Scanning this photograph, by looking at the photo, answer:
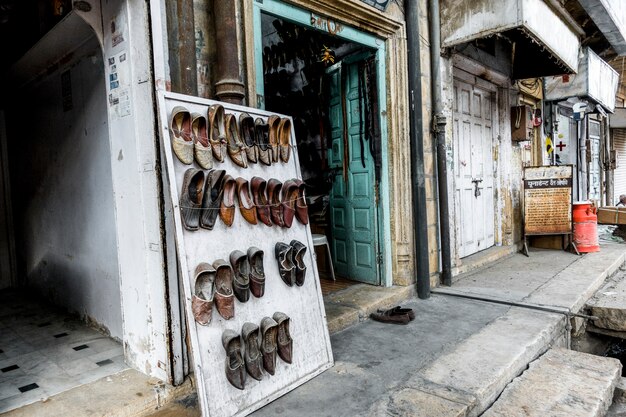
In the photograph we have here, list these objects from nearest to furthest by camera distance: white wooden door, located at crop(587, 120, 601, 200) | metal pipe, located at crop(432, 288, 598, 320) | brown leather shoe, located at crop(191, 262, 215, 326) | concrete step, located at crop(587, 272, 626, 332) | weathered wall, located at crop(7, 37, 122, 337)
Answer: brown leather shoe, located at crop(191, 262, 215, 326)
weathered wall, located at crop(7, 37, 122, 337)
metal pipe, located at crop(432, 288, 598, 320)
concrete step, located at crop(587, 272, 626, 332)
white wooden door, located at crop(587, 120, 601, 200)

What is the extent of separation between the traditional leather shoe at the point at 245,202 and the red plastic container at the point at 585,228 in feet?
19.9

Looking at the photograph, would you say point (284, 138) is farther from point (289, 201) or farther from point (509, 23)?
point (509, 23)

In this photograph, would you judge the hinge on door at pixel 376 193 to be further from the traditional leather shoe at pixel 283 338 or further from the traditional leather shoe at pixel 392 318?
the traditional leather shoe at pixel 283 338

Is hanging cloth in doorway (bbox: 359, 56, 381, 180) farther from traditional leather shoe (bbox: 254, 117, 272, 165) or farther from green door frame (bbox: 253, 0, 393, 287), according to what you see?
traditional leather shoe (bbox: 254, 117, 272, 165)

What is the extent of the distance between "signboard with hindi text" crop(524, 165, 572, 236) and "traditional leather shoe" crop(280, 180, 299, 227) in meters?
5.34

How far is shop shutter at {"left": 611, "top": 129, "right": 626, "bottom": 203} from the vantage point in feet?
46.5

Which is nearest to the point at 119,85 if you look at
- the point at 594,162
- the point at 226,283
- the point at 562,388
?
the point at 226,283

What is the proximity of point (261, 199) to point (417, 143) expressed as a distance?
2445 mm

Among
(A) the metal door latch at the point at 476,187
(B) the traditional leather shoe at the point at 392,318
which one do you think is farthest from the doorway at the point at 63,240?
(A) the metal door latch at the point at 476,187

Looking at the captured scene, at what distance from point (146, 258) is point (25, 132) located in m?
3.18

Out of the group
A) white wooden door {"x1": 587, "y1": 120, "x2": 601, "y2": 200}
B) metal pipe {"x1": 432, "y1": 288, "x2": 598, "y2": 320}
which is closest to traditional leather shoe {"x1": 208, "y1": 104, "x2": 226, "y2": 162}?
metal pipe {"x1": 432, "y1": 288, "x2": 598, "y2": 320}

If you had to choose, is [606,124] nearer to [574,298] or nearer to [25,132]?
[574,298]

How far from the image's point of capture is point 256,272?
2518 millimetres

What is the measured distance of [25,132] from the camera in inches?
178
